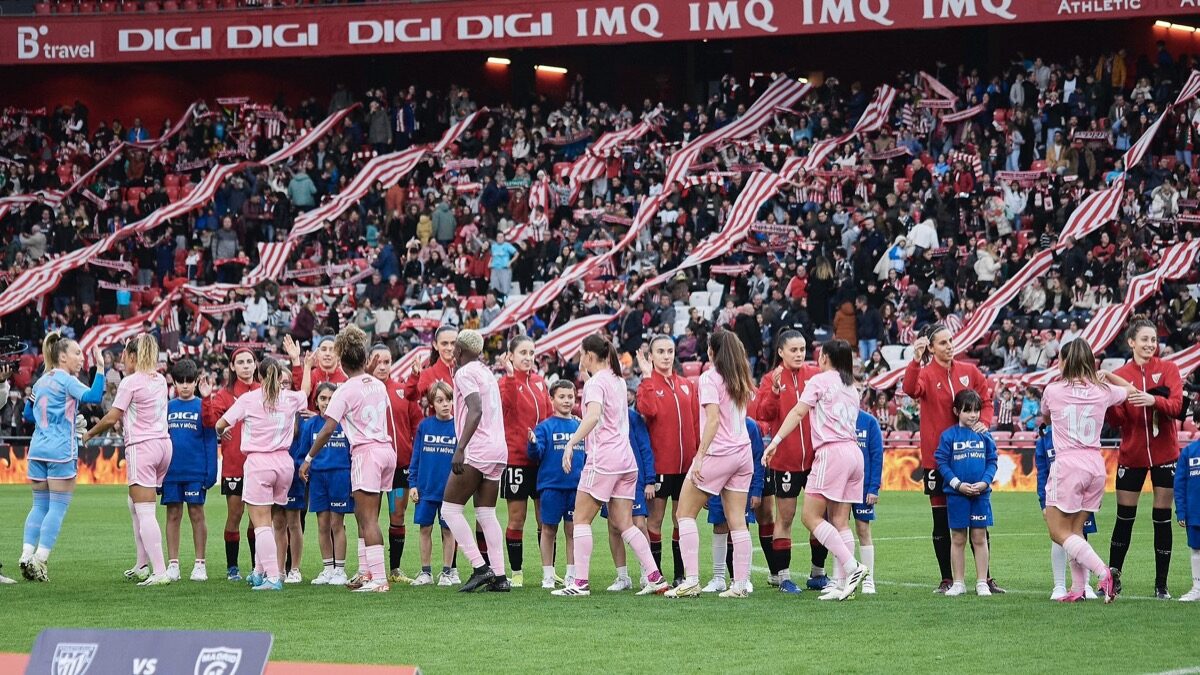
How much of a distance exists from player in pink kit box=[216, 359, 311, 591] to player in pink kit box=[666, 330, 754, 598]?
3.16m

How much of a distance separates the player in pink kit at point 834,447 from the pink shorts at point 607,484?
41.0 inches

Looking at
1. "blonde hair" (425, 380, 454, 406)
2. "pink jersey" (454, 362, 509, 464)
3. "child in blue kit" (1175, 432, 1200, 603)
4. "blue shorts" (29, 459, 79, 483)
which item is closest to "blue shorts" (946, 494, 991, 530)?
"child in blue kit" (1175, 432, 1200, 603)

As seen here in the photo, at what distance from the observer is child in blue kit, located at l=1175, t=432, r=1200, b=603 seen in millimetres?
11891

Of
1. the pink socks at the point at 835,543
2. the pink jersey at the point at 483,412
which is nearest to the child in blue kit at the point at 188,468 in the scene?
the pink jersey at the point at 483,412

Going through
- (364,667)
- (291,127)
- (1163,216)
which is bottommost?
(364,667)

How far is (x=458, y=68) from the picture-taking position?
4134cm

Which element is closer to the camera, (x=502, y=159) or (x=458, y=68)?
(x=502, y=159)

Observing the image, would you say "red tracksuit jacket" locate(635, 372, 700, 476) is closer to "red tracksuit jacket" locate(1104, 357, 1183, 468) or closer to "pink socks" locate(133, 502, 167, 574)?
"red tracksuit jacket" locate(1104, 357, 1183, 468)

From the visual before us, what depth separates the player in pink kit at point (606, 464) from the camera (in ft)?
40.3

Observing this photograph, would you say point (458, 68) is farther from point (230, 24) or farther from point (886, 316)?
point (886, 316)

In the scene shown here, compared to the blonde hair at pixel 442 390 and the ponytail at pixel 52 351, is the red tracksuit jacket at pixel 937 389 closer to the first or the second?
the blonde hair at pixel 442 390

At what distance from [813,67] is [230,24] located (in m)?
13.1

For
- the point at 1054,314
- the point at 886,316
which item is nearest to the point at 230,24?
the point at 886,316

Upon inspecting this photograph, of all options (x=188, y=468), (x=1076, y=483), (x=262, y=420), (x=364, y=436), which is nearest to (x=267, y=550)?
(x=262, y=420)
